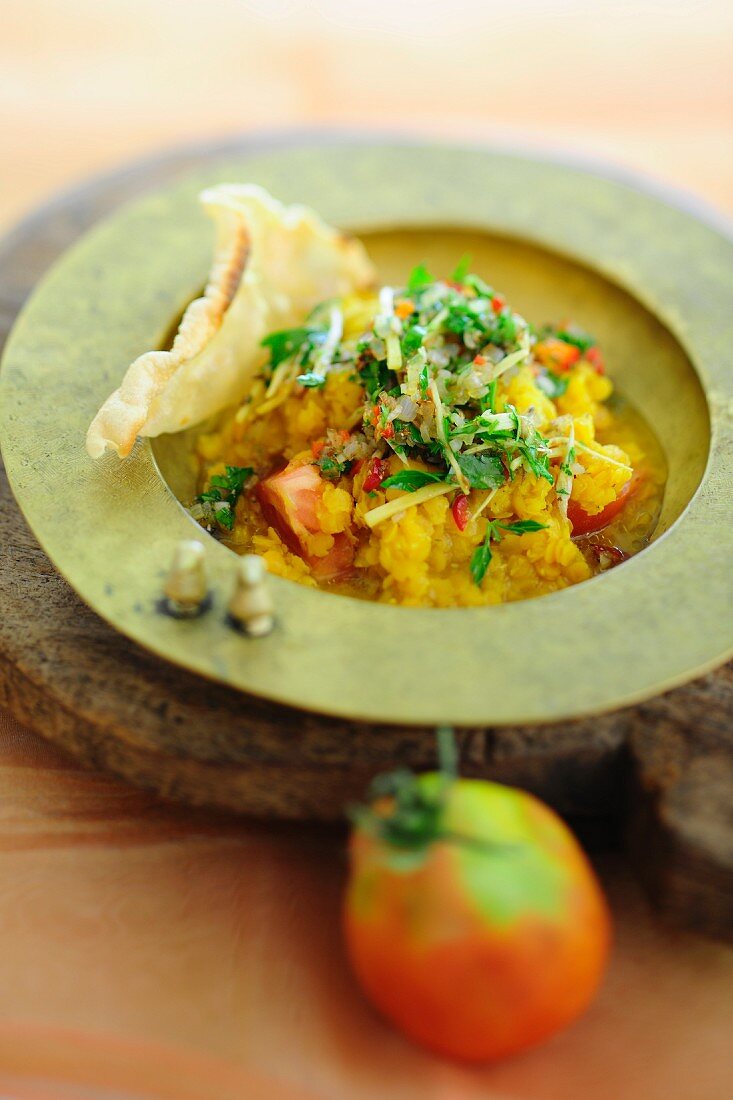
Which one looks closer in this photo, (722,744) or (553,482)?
(722,744)

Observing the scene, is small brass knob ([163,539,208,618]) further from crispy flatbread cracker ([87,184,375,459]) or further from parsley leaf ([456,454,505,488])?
parsley leaf ([456,454,505,488])

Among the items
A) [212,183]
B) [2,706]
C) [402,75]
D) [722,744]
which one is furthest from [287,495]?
[402,75]

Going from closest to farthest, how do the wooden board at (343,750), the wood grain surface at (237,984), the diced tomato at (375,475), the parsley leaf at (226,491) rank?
the wood grain surface at (237,984) → the wooden board at (343,750) → the diced tomato at (375,475) → the parsley leaf at (226,491)

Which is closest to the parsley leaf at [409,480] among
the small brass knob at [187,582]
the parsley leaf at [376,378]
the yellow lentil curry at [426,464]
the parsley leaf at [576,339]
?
the yellow lentil curry at [426,464]

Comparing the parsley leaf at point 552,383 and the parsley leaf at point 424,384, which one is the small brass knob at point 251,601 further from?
the parsley leaf at point 552,383

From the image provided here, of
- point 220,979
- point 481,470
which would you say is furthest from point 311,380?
point 220,979

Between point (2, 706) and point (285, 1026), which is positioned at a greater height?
point (2, 706)

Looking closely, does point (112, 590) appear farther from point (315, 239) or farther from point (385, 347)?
point (315, 239)
